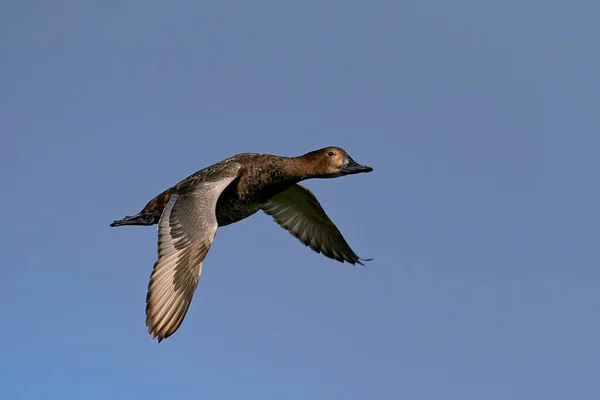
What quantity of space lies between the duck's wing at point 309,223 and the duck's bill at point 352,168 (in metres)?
1.43

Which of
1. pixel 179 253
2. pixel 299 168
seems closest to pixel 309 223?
pixel 299 168

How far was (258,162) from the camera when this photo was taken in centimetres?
1180

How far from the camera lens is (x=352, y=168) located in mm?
11953

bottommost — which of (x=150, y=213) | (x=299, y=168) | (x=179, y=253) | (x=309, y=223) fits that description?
(x=179, y=253)

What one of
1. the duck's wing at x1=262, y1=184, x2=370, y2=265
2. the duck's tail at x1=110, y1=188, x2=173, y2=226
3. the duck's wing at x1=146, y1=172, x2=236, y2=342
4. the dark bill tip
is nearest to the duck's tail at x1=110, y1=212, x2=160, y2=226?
the duck's tail at x1=110, y1=188, x2=173, y2=226

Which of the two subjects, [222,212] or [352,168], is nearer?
[222,212]

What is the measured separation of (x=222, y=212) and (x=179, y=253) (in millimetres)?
1668

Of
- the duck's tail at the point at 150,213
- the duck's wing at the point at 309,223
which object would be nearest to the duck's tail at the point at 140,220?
the duck's tail at the point at 150,213

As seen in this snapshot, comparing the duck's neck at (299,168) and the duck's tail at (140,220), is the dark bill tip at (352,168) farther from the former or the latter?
the duck's tail at (140,220)

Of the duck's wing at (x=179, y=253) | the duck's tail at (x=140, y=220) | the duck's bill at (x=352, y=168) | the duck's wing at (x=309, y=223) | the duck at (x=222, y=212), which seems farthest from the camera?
the duck's wing at (x=309, y=223)

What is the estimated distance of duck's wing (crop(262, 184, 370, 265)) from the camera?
13469 millimetres

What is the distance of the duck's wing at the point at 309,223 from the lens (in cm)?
1347

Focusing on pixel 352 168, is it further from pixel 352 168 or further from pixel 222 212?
pixel 222 212

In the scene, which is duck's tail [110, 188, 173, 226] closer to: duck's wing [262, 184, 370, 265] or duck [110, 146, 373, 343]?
duck [110, 146, 373, 343]
